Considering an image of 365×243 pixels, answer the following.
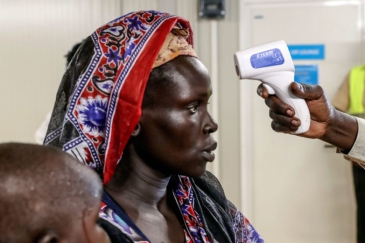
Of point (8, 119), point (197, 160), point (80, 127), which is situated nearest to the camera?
point (80, 127)

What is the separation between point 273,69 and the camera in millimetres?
1475

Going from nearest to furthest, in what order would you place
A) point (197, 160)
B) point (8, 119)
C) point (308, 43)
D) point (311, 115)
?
1. point (197, 160)
2. point (311, 115)
3. point (8, 119)
4. point (308, 43)

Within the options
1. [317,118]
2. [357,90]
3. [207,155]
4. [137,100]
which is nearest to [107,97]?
[137,100]

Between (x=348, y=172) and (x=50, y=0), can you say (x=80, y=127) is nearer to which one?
(x=50, y=0)

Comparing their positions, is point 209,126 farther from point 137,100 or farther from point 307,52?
point 307,52

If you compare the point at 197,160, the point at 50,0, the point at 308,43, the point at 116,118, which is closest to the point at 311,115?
the point at 197,160

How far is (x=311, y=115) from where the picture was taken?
1705mm

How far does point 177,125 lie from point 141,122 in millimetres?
93

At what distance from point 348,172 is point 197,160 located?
3351mm

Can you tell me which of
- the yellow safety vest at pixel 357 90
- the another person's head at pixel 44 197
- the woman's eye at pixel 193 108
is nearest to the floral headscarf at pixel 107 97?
the woman's eye at pixel 193 108

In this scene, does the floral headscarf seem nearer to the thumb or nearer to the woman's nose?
the woman's nose

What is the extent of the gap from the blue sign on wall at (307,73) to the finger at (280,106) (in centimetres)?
291

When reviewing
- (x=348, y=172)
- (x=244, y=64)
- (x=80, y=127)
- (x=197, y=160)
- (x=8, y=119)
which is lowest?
(x=348, y=172)

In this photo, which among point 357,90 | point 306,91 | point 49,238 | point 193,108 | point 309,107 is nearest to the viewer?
point 49,238
